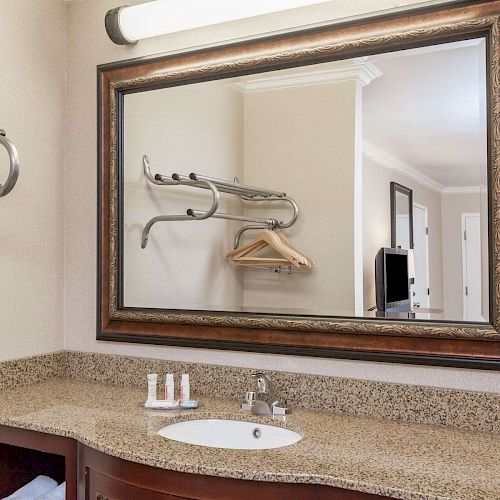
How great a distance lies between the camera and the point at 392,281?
1667 millimetres

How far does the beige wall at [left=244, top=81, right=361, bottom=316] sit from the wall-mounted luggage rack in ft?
0.07

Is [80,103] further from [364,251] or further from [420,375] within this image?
[420,375]

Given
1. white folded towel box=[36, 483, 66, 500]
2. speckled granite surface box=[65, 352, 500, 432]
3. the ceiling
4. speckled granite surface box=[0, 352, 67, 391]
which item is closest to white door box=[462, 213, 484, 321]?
the ceiling

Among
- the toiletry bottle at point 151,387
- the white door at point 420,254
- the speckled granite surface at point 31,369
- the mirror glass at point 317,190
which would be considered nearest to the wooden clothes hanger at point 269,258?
the mirror glass at point 317,190

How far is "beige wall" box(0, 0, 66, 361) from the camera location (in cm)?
203

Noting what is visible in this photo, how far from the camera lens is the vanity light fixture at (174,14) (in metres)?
1.78

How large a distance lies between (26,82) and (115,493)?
1.39 m

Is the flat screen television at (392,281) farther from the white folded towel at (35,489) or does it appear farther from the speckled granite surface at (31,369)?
the speckled granite surface at (31,369)

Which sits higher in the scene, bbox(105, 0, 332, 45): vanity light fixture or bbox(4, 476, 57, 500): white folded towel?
bbox(105, 0, 332, 45): vanity light fixture

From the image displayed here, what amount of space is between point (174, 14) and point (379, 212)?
86 centimetres

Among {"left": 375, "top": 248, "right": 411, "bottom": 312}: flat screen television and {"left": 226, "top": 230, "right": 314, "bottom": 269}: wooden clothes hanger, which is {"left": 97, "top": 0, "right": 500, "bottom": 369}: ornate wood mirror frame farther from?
{"left": 226, "top": 230, "right": 314, "bottom": 269}: wooden clothes hanger

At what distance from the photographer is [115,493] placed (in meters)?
1.41

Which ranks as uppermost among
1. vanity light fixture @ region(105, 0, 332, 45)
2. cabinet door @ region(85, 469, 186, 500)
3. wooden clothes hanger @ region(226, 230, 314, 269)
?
vanity light fixture @ region(105, 0, 332, 45)

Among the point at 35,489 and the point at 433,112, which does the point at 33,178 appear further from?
the point at 433,112
